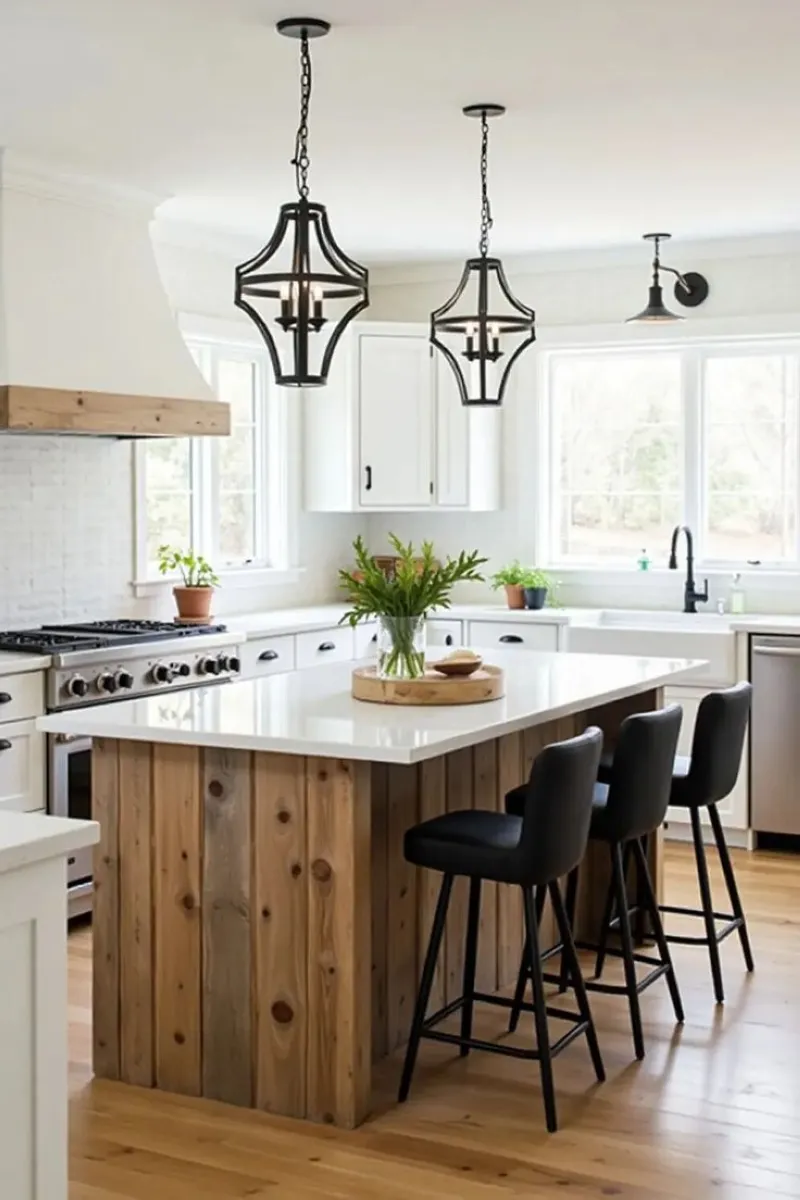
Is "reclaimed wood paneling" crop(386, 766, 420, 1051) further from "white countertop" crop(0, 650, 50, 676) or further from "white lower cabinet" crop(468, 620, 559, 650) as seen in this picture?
"white lower cabinet" crop(468, 620, 559, 650)

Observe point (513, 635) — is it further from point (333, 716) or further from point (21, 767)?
point (333, 716)

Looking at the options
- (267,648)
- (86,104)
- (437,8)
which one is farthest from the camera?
(267,648)

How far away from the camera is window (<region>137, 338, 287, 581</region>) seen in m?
6.65

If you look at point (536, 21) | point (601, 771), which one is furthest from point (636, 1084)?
point (536, 21)

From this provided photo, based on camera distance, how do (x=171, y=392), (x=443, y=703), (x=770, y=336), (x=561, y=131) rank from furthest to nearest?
1. (x=770, y=336)
2. (x=171, y=392)
3. (x=561, y=131)
4. (x=443, y=703)

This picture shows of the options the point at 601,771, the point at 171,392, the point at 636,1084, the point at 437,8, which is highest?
the point at 437,8

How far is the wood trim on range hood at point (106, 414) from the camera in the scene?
518cm

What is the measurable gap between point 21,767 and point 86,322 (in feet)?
5.40

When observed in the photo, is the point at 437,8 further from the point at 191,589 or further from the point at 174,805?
the point at 191,589

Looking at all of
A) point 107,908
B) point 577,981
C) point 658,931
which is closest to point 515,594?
point 658,931

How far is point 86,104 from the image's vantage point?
4.54m

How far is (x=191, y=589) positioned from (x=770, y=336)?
2849 millimetres

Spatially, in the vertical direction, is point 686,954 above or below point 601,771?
below

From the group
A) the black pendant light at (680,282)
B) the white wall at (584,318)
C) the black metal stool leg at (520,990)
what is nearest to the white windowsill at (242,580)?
the white wall at (584,318)
